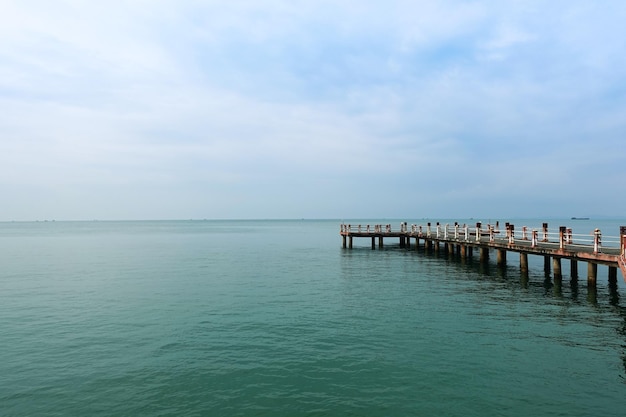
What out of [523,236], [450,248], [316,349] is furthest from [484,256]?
[316,349]

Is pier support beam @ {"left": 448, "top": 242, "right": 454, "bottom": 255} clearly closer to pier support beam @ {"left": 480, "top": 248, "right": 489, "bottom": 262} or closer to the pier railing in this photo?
the pier railing

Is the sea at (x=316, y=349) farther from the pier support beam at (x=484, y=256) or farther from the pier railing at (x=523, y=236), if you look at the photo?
Result: the pier support beam at (x=484, y=256)

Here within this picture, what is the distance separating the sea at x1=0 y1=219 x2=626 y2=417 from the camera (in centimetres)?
1022

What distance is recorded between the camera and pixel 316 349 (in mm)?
13969

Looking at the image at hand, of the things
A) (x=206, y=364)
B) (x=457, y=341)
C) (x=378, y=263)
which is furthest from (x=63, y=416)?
(x=378, y=263)

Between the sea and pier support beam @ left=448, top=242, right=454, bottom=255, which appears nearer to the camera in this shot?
the sea

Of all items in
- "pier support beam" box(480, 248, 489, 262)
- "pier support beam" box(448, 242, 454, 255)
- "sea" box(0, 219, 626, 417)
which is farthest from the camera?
"pier support beam" box(448, 242, 454, 255)

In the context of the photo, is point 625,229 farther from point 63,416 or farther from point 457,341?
point 63,416

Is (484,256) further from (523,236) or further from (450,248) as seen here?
(450,248)

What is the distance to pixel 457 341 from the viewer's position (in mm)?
14711

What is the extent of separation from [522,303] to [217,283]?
18259 mm

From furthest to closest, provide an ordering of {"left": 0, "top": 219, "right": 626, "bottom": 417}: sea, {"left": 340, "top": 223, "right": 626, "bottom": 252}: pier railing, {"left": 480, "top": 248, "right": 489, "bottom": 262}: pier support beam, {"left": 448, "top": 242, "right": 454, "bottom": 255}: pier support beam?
{"left": 448, "top": 242, "right": 454, "bottom": 255}: pier support beam < {"left": 480, "top": 248, "right": 489, "bottom": 262}: pier support beam < {"left": 340, "top": 223, "right": 626, "bottom": 252}: pier railing < {"left": 0, "top": 219, "right": 626, "bottom": 417}: sea

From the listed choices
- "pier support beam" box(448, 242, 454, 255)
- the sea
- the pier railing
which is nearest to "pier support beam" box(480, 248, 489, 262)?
the pier railing

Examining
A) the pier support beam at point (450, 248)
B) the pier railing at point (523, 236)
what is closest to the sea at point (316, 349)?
the pier railing at point (523, 236)
